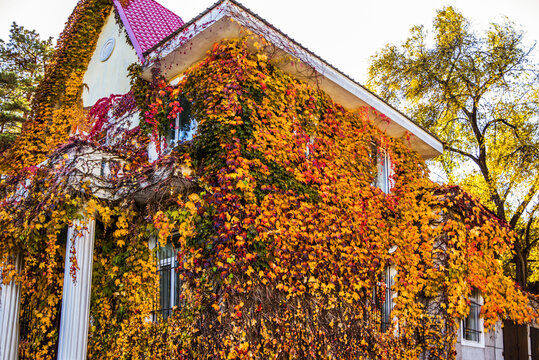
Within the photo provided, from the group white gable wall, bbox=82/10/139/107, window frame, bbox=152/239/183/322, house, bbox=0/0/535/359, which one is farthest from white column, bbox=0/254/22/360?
white gable wall, bbox=82/10/139/107

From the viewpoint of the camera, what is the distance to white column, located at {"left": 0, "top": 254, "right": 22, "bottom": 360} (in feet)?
29.0

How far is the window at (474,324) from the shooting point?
11.2 meters

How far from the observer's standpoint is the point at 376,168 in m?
11.7

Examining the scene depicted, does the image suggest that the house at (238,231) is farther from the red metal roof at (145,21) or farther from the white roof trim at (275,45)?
the red metal roof at (145,21)

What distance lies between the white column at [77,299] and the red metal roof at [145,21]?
4695 millimetres

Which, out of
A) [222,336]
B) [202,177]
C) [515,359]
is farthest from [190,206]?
[515,359]

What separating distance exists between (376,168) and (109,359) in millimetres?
6910

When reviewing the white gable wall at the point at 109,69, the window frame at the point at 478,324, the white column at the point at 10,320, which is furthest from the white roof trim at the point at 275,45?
the white column at the point at 10,320

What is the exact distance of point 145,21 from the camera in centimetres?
1324

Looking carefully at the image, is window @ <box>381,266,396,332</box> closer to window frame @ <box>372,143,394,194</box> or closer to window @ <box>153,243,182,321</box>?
window frame @ <box>372,143,394,194</box>

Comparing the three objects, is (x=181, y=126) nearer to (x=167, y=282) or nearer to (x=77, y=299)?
(x=167, y=282)

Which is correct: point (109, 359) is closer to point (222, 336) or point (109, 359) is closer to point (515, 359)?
point (222, 336)

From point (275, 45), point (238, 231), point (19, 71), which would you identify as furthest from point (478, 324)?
point (19, 71)

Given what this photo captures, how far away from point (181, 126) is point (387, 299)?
18.4 ft
